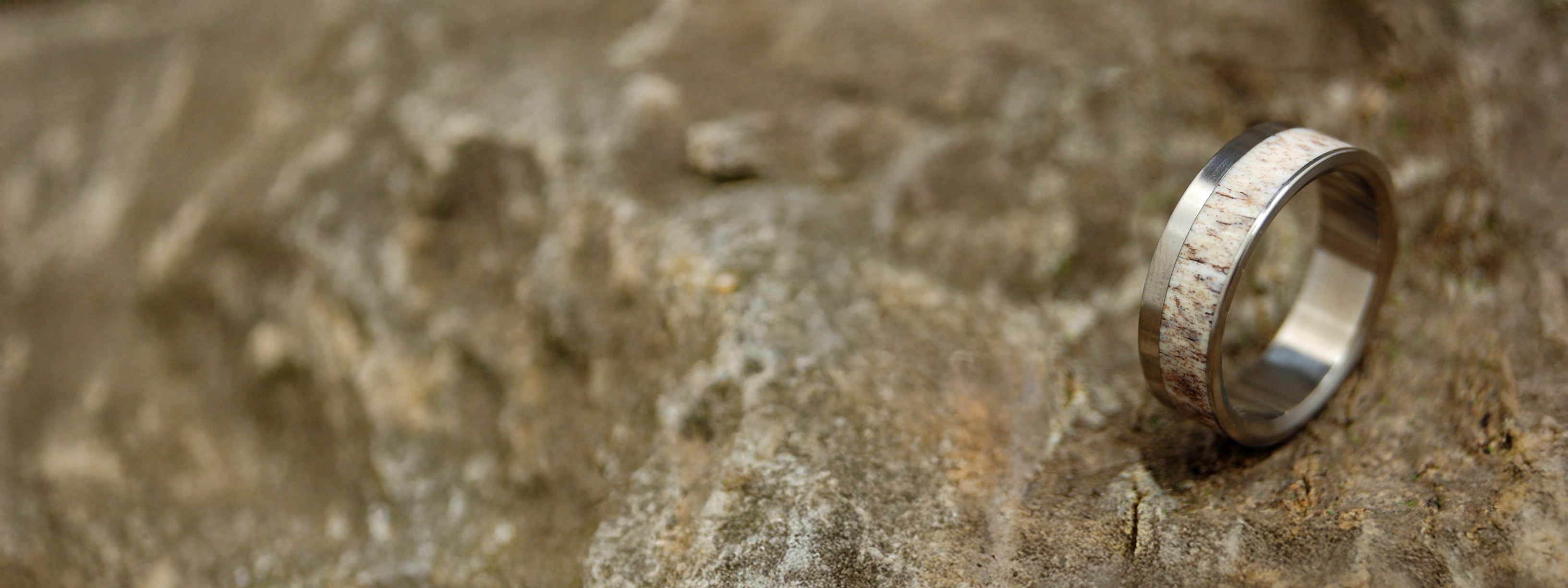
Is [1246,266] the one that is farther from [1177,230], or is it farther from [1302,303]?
[1302,303]

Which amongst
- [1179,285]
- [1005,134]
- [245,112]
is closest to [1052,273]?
[1005,134]

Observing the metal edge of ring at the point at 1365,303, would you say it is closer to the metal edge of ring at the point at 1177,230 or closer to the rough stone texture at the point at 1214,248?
the rough stone texture at the point at 1214,248

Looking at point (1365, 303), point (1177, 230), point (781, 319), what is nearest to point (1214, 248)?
point (1177, 230)

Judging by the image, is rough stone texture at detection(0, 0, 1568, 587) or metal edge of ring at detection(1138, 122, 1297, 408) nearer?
metal edge of ring at detection(1138, 122, 1297, 408)

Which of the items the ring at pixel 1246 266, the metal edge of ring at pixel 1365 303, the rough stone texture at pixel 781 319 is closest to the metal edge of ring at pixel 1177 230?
the ring at pixel 1246 266

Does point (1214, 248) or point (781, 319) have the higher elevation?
point (1214, 248)

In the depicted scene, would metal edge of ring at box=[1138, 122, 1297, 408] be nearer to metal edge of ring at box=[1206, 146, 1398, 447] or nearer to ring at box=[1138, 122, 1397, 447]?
ring at box=[1138, 122, 1397, 447]

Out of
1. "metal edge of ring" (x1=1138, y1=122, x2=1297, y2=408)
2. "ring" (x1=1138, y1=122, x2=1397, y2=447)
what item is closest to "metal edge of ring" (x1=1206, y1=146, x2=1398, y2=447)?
"ring" (x1=1138, y1=122, x2=1397, y2=447)
